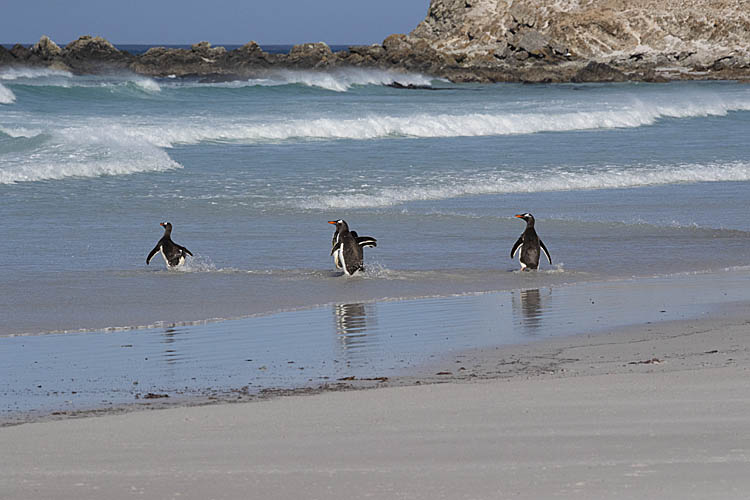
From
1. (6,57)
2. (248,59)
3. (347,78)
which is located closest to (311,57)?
(248,59)

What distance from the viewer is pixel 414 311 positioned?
7605 mm

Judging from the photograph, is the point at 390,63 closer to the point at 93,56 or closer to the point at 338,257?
the point at 93,56

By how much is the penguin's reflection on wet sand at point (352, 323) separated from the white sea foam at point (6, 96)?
26865mm

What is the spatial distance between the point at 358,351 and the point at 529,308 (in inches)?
78.1

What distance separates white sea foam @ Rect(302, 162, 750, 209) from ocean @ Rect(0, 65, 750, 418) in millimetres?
54

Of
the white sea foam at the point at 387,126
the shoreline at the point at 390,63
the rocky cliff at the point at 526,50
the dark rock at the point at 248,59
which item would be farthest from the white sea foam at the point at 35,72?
the white sea foam at the point at 387,126

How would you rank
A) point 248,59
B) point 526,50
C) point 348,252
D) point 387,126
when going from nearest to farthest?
point 348,252, point 387,126, point 248,59, point 526,50

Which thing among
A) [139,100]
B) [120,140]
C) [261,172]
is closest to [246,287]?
[261,172]

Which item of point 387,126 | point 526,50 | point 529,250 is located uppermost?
point 526,50

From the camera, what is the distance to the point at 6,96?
33.0m

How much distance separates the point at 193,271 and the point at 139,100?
2746 centimetres

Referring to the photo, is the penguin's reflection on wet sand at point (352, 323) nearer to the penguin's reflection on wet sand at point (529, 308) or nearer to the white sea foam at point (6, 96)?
the penguin's reflection on wet sand at point (529, 308)

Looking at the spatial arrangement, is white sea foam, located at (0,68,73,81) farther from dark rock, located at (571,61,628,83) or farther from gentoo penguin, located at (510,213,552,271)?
gentoo penguin, located at (510,213,552,271)

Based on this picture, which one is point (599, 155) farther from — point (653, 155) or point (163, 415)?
point (163, 415)
